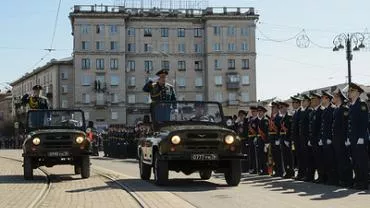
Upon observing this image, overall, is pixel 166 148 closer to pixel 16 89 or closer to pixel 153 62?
pixel 153 62

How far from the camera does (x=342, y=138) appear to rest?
15.7m

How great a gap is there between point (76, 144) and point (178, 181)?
3.14 meters

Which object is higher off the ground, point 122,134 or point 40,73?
point 40,73

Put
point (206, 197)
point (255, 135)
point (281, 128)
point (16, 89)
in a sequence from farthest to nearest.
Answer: point (16, 89) → point (255, 135) → point (281, 128) → point (206, 197)

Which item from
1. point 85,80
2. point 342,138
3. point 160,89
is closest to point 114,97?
point 85,80

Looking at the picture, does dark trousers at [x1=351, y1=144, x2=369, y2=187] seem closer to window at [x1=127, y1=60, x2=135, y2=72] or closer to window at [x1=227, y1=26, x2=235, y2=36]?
window at [x1=227, y1=26, x2=235, y2=36]

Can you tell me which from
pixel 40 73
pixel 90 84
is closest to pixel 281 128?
pixel 90 84

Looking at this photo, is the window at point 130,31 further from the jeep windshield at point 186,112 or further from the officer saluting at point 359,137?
the officer saluting at point 359,137

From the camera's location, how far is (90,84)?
362 ft

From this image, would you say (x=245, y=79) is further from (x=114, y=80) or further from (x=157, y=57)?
(x=114, y=80)

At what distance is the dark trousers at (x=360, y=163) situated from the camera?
582 inches

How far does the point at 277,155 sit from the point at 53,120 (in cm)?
667

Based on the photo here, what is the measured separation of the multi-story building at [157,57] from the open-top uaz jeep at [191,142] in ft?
298

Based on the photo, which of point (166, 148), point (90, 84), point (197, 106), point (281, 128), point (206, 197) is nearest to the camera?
point (206, 197)
